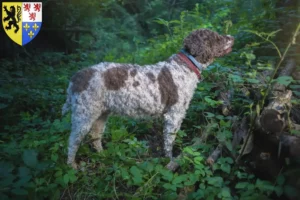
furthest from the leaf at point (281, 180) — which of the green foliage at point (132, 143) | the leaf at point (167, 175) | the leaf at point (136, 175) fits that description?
the leaf at point (136, 175)

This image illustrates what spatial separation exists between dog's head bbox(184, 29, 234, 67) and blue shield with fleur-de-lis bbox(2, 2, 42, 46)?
3.64 m

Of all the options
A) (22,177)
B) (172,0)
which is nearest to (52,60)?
(172,0)

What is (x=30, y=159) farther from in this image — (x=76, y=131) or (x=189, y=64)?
(x=189, y=64)

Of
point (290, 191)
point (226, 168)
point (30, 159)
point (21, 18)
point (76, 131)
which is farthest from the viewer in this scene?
point (21, 18)

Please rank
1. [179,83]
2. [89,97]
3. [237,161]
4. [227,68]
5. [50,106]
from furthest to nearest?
[50,106] < [227,68] < [179,83] < [89,97] < [237,161]

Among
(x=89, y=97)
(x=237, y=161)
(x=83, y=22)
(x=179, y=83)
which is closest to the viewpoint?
(x=237, y=161)

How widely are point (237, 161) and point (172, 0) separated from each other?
10.5m

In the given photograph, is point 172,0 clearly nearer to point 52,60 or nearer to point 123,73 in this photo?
point 52,60

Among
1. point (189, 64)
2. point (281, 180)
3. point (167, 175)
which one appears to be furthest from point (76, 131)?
point (281, 180)

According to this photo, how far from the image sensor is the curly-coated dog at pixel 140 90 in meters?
3.43

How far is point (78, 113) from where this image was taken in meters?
3.43

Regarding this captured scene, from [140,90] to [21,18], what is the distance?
3.53 metres

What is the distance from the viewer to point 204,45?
3.77 m

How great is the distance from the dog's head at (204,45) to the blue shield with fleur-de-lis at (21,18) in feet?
11.9
